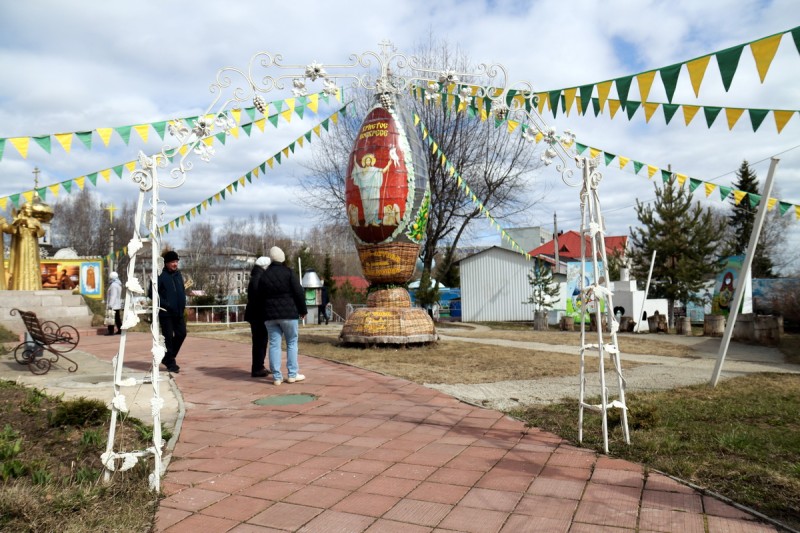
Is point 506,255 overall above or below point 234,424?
above

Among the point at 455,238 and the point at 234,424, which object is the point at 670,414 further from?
the point at 455,238

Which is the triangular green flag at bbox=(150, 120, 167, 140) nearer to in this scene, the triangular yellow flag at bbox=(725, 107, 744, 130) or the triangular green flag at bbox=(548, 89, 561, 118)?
the triangular green flag at bbox=(548, 89, 561, 118)

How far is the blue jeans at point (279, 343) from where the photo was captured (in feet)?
23.6

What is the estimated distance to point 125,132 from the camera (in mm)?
6164

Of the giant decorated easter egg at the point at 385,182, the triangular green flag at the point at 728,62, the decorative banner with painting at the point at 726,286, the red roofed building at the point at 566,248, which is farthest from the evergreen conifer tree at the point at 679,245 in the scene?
the triangular green flag at the point at 728,62

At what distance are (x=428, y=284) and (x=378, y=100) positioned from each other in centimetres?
1173

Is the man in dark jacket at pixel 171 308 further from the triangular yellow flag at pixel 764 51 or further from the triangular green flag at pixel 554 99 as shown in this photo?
the triangular yellow flag at pixel 764 51

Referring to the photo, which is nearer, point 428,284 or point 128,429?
point 128,429

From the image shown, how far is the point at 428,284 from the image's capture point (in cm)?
2145

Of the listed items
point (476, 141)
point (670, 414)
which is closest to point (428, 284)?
point (476, 141)

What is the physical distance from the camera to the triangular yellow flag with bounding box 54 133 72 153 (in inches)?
242

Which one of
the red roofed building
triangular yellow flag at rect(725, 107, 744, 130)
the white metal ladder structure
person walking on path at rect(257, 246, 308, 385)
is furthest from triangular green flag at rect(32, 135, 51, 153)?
the red roofed building

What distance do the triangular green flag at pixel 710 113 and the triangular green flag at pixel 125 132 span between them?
19.6ft

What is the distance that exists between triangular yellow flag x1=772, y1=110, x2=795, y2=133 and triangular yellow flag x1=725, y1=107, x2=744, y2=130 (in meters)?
0.31
